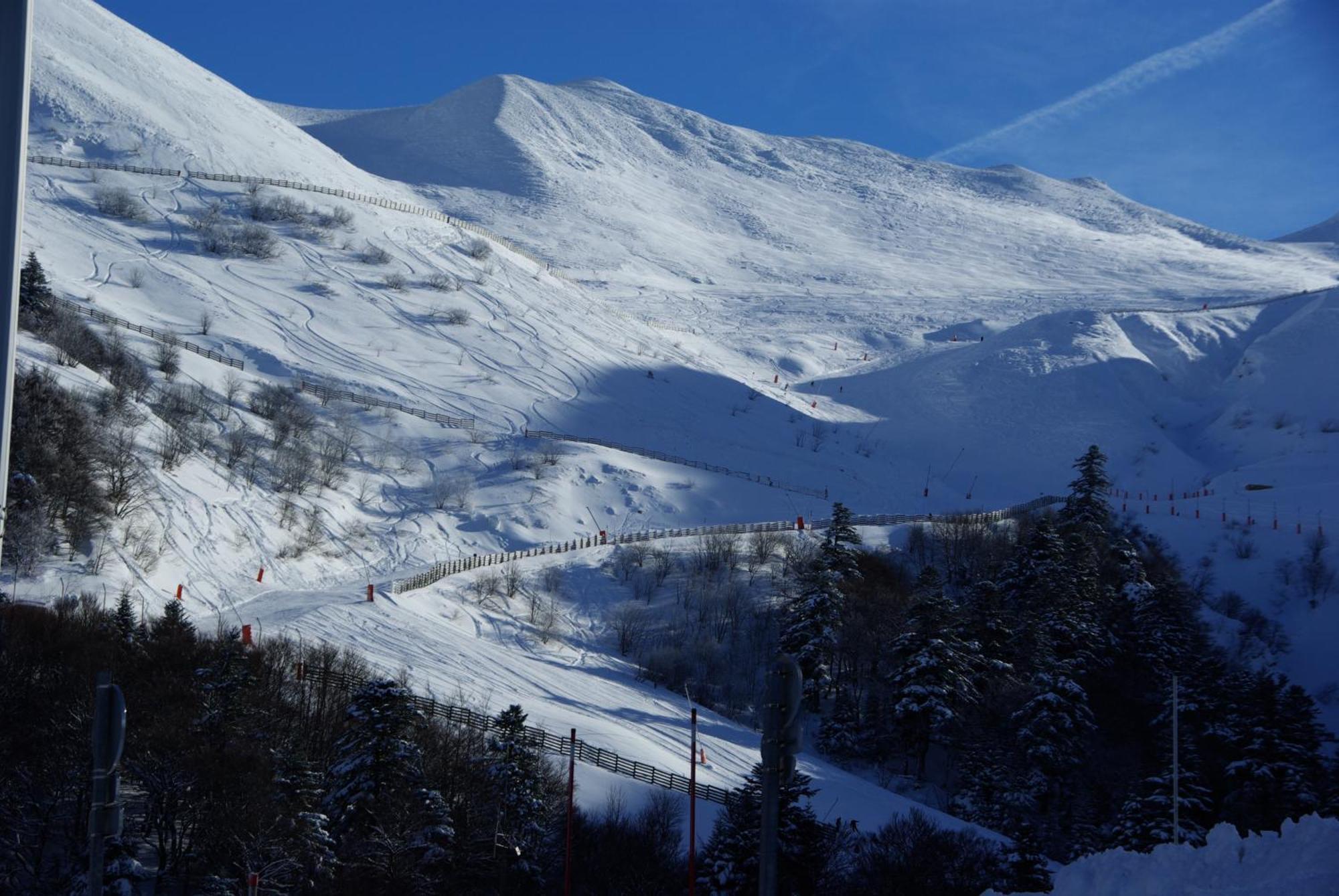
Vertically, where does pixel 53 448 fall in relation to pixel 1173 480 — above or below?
below

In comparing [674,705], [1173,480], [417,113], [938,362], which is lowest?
[674,705]

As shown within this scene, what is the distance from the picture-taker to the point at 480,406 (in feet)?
198

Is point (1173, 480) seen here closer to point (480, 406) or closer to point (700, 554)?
point (700, 554)

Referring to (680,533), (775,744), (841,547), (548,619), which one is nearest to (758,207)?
(680,533)

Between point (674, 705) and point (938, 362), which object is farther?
point (938, 362)

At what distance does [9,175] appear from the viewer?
498 cm

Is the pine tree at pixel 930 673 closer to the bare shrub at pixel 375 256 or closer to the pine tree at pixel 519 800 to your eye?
the pine tree at pixel 519 800

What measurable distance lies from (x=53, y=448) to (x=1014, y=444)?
2141 inches

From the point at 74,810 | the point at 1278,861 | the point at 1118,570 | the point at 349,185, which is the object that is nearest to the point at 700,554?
the point at 1118,570

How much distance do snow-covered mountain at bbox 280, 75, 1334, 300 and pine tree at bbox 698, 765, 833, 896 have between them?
80.7 metres

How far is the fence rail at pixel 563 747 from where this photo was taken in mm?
27359

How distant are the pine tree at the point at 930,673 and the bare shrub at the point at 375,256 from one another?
48025 millimetres

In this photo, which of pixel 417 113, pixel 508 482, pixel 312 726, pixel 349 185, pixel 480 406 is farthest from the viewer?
pixel 417 113

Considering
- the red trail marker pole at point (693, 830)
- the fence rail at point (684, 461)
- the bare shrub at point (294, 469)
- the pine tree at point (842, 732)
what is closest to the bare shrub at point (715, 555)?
the pine tree at point (842, 732)
